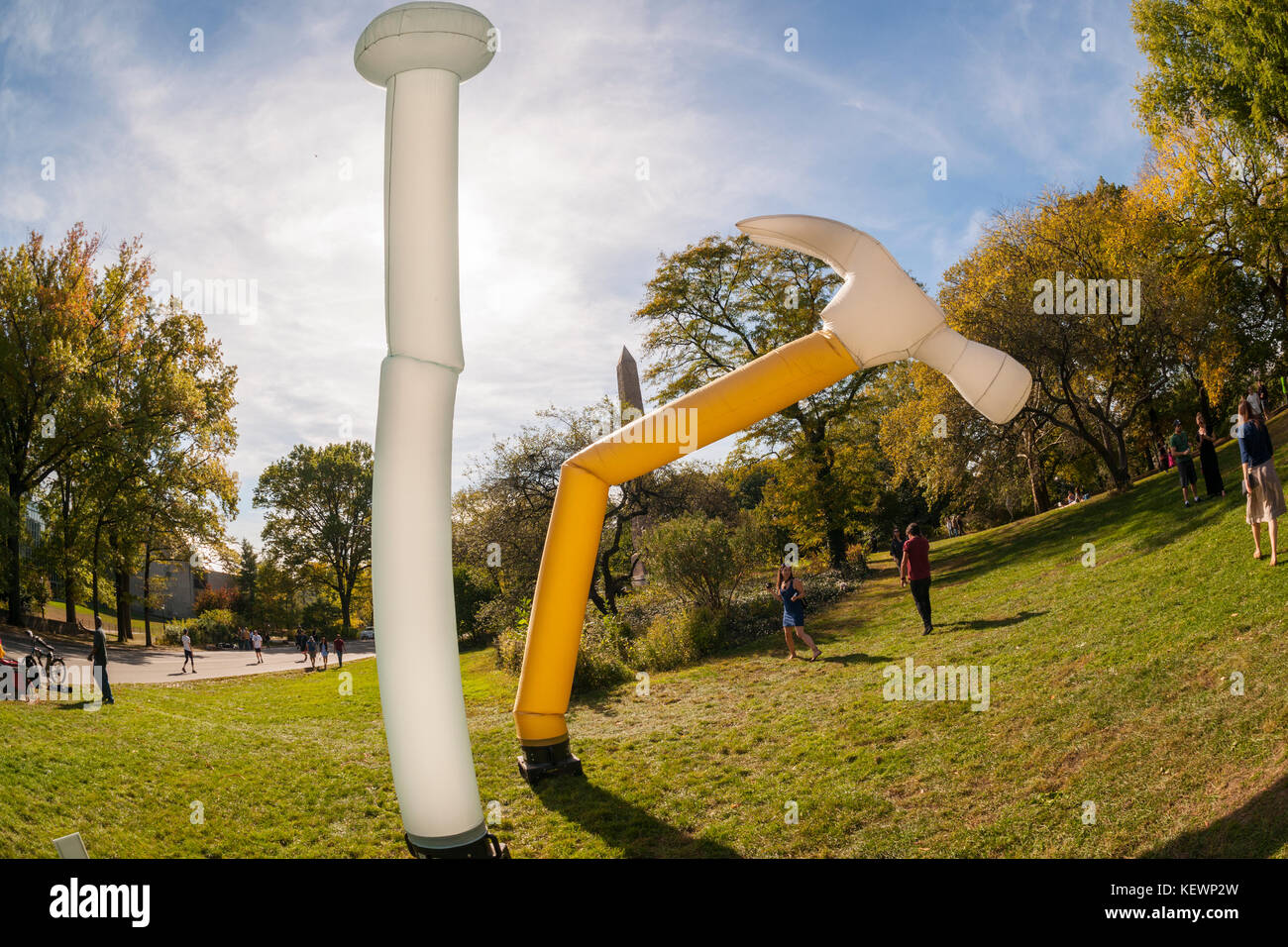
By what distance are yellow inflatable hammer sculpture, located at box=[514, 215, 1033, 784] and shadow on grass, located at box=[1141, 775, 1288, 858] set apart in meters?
4.08

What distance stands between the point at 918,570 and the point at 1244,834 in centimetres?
832

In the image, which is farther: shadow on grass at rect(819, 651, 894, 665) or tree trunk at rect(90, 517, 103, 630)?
tree trunk at rect(90, 517, 103, 630)

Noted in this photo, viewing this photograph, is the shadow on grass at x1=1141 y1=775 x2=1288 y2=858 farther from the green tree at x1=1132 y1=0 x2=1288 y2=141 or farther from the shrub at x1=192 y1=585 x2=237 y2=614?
the shrub at x1=192 y1=585 x2=237 y2=614

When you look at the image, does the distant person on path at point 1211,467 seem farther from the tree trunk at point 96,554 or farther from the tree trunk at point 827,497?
the tree trunk at point 96,554

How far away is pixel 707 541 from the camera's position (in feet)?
59.2

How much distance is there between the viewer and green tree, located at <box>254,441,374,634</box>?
2064 inches

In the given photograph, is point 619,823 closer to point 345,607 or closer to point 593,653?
point 593,653

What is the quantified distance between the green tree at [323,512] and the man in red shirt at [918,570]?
1814 inches

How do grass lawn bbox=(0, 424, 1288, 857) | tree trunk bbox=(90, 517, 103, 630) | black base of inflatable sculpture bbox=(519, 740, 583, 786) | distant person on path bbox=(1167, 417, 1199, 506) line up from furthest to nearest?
1. tree trunk bbox=(90, 517, 103, 630)
2. distant person on path bbox=(1167, 417, 1199, 506)
3. black base of inflatable sculpture bbox=(519, 740, 583, 786)
4. grass lawn bbox=(0, 424, 1288, 857)

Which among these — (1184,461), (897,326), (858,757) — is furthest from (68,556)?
(1184,461)

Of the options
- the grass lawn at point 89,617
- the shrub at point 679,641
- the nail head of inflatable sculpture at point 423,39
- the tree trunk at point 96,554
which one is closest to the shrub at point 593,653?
the shrub at point 679,641

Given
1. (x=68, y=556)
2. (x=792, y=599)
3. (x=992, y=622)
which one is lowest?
(x=992, y=622)

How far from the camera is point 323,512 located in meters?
53.7

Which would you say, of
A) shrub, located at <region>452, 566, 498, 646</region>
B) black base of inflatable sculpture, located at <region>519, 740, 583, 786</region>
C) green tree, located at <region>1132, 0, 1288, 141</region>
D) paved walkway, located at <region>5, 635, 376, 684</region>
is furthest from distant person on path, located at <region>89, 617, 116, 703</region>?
green tree, located at <region>1132, 0, 1288, 141</region>
